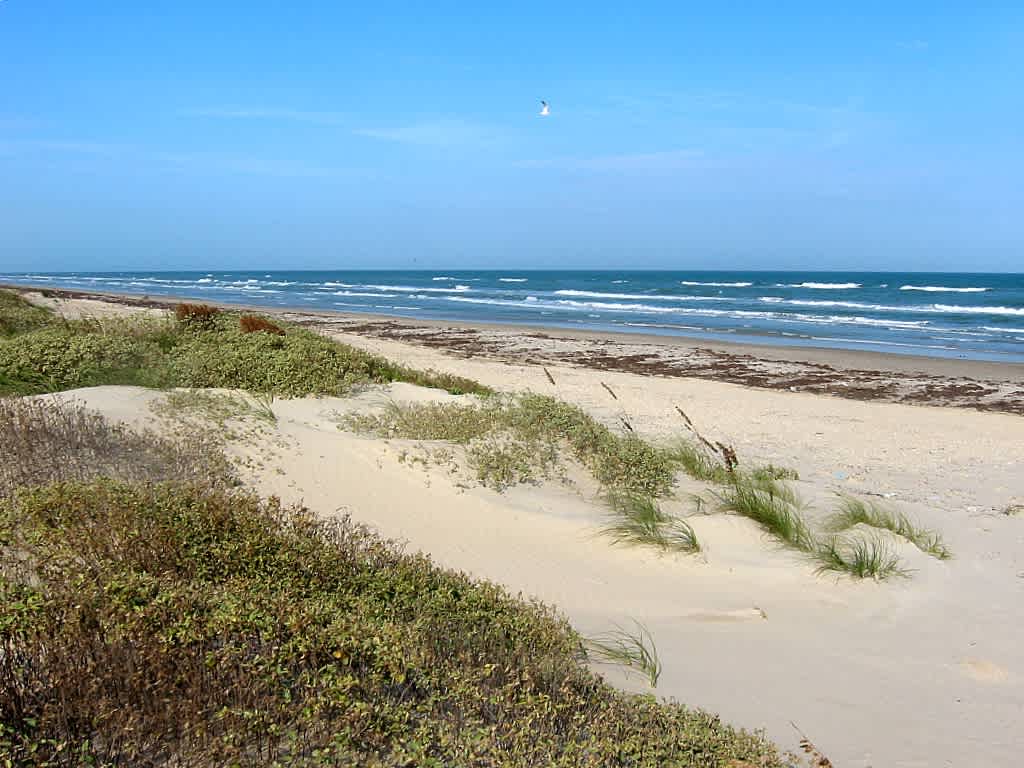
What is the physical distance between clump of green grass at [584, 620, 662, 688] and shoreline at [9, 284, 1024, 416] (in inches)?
513

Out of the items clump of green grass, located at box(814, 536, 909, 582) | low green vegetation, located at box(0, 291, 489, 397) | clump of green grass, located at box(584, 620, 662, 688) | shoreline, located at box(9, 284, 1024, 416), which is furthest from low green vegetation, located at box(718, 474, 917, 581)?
shoreline, located at box(9, 284, 1024, 416)

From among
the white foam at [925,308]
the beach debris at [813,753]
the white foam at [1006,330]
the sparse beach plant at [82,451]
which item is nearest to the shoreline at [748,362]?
the white foam at [1006,330]

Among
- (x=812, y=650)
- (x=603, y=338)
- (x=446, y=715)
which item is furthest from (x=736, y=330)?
(x=446, y=715)

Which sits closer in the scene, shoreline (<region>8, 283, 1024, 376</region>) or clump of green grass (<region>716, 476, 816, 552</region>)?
clump of green grass (<region>716, 476, 816, 552</region>)

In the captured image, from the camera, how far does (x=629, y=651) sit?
4434 mm

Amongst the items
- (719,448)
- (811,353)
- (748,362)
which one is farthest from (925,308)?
(719,448)

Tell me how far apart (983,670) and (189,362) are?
331 inches

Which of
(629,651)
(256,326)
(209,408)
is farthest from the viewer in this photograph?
(256,326)

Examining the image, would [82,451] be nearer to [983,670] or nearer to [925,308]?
[983,670]

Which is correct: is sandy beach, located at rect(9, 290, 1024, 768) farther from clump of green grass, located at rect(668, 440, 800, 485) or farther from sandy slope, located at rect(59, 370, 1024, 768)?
clump of green grass, located at rect(668, 440, 800, 485)

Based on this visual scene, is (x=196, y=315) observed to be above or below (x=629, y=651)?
above

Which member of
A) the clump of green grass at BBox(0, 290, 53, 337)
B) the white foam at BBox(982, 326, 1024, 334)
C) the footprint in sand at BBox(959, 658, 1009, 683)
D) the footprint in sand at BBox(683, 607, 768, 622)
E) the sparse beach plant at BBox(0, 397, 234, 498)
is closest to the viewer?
the footprint in sand at BBox(959, 658, 1009, 683)

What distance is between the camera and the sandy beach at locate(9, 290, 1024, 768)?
399cm

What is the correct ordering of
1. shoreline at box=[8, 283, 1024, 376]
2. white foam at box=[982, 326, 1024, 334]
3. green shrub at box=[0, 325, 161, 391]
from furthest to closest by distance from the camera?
1. white foam at box=[982, 326, 1024, 334]
2. shoreline at box=[8, 283, 1024, 376]
3. green shrub at box=[0, 325, 161, 391]
